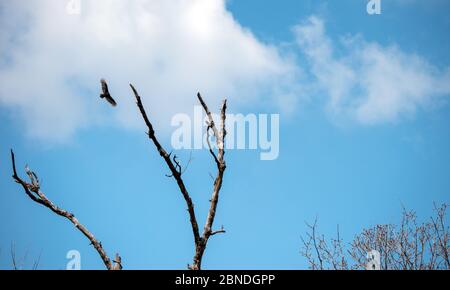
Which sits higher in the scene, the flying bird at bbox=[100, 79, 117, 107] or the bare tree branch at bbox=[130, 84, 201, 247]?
the flying bird at bbox=[100, 79, 117, 107]

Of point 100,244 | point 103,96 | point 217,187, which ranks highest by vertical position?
point 103,96

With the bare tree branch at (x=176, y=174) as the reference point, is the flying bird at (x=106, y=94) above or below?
above

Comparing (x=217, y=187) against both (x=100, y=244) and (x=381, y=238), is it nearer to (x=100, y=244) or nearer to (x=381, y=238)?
(x=100, y=244)

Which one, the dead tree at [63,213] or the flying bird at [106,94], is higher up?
the flying bird at [106,94]

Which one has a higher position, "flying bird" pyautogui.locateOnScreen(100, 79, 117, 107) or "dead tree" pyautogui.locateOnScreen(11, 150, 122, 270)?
"flying bird" pyautogui.locateOnScreen(100, 79, 117, 107)

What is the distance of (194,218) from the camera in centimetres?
466

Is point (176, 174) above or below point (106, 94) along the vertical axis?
below
